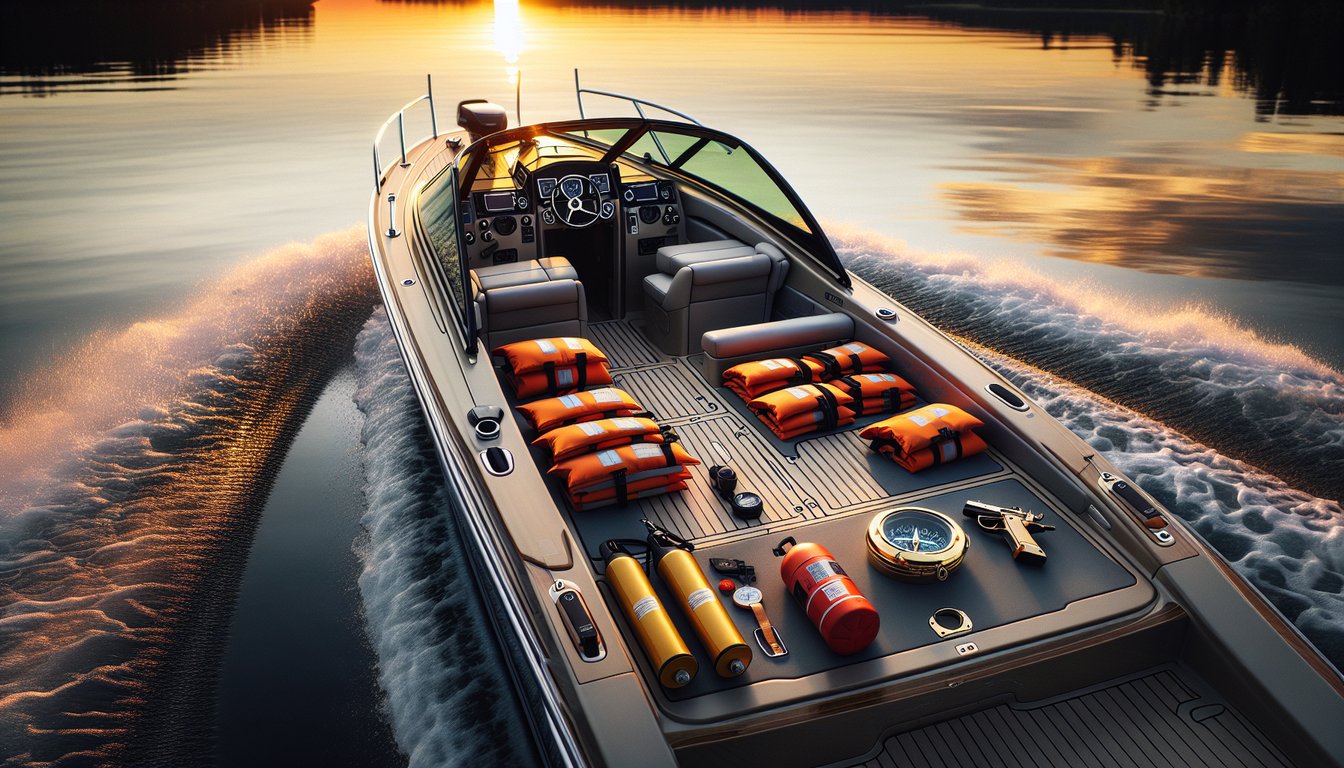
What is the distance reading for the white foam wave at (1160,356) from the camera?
426 centimetres

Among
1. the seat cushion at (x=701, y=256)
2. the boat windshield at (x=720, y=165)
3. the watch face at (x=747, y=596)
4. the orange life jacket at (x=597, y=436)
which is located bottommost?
the watch face at (x=747, y=596)

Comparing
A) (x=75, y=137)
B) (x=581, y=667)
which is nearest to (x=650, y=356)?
(x=581, y=667)

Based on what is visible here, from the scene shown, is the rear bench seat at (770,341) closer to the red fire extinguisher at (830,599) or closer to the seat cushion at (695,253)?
the seat cushion at (695,253)

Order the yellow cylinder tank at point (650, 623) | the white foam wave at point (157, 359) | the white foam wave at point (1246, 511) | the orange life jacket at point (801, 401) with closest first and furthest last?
the yellow cylinder tank at point (650, 623)
the white foam wave at point (1246, 511)
the orange life jacket at point (801, 401)
the white foam wave at point (157, 359)

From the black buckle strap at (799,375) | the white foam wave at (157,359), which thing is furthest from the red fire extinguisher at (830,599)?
the white foam wave at (157,359)

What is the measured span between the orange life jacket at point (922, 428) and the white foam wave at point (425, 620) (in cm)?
177

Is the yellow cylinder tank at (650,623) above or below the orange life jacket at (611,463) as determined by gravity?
below

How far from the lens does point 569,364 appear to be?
3.53m

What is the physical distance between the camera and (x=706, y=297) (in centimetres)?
428

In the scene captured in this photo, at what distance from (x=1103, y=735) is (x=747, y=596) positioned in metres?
1.06

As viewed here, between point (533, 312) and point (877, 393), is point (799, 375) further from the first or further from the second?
point (533, 312)

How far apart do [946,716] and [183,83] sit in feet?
70.1

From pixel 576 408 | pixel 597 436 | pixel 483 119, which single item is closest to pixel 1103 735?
pixel 597 436

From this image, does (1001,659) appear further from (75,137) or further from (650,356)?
(75,137)
